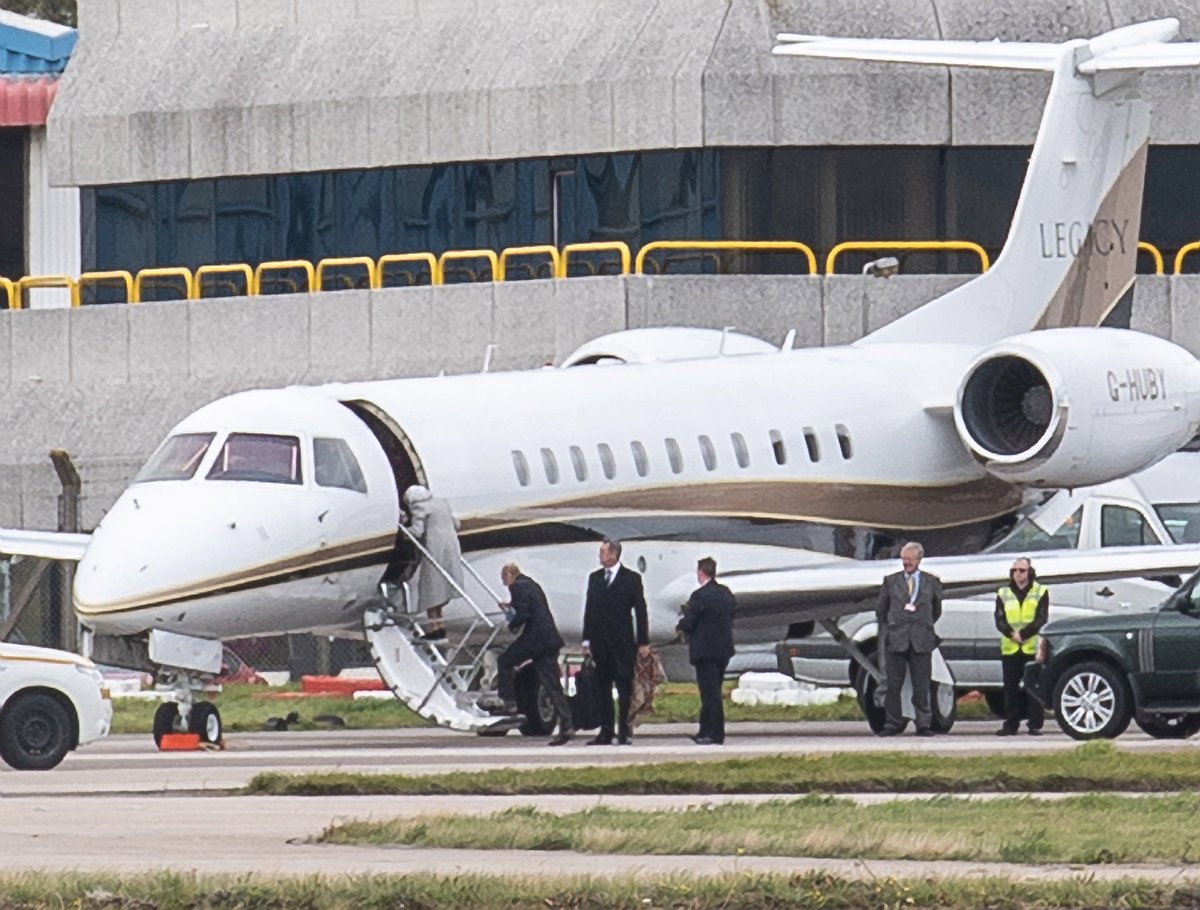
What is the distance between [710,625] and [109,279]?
23392 mm

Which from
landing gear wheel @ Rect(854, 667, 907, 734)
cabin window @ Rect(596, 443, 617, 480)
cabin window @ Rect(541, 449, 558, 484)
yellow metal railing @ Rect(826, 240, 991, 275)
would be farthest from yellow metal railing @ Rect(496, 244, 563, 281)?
landing gear wheel @ Rect(854, 667, 907, 734)

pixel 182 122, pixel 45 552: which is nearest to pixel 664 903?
pixel 45 552

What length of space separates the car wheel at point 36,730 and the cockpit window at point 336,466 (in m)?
4.56

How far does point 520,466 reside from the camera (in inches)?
1189

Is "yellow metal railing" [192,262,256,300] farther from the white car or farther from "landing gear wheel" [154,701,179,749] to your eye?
the white car

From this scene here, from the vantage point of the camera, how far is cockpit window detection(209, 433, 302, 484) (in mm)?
28812

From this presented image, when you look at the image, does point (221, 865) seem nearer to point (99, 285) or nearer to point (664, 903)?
point (664, 903)

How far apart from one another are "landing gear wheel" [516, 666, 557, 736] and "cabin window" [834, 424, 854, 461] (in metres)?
5.63

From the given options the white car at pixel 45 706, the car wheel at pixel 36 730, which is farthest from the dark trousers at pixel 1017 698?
the car wheel at pixel 36 730

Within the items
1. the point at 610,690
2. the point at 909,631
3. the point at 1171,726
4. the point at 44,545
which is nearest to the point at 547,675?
the point at 610,690

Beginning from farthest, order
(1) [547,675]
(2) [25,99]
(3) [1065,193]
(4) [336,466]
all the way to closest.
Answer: (2) [25,99] → (3) [1065,193] → (1) [547,675] → (4) [336,466]

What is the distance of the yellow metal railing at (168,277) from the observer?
48688 millimetres

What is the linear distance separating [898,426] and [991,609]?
2420 mm

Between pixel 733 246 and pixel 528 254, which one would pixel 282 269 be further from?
pixel 733 246
